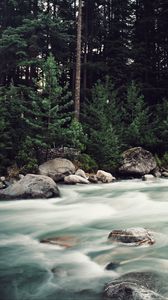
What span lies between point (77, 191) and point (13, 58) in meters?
13.4

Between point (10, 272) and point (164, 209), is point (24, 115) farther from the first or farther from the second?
point (10, 272)

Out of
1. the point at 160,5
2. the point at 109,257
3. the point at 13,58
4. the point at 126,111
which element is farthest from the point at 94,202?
the point at 160,5

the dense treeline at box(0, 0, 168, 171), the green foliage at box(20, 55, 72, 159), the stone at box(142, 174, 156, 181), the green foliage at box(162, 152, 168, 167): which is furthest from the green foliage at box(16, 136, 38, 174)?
the green foliage at box(162, 152, 168, 167)

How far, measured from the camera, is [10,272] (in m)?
7.37

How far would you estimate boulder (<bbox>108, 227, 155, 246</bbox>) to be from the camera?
335 inches

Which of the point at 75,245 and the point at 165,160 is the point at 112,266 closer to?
the point at 75,245

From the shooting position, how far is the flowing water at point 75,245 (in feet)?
21.8

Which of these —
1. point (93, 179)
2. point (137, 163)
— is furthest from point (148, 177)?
point (93, 179)

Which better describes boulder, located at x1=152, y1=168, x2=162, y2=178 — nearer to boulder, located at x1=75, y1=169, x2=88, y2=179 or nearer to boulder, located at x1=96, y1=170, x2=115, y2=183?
boulder, located at x1=96, y1=170, x2=115, y2=183

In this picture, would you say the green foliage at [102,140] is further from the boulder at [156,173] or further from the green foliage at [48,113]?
the boulder at [156,173]

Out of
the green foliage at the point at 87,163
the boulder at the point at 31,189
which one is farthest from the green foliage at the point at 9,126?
the boulder at the point at 31,189

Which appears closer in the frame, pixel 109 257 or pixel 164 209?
pixel 109 257

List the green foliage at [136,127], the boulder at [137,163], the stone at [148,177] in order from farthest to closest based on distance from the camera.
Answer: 1. the green foliage at [136,127]
2. the boulder at [137,163]
3. the stone at [148,177]

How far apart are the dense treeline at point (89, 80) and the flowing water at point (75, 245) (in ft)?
17.7
